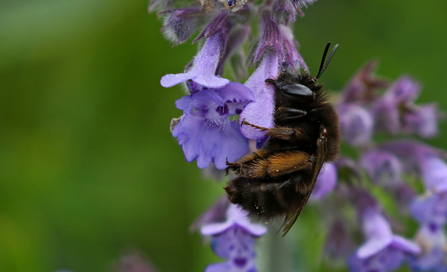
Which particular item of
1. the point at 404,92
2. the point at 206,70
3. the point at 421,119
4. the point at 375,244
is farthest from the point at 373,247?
the point at 206,70

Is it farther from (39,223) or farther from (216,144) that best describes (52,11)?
(216,144)

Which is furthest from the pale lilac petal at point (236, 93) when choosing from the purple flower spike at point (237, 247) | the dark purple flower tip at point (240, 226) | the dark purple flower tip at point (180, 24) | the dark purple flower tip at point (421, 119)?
the dark purple flower tip at point (421, 119)

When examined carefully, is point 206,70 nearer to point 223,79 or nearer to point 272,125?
point 223,79

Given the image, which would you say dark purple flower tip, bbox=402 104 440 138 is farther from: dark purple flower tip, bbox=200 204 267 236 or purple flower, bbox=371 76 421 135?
dark purple flower tip, bbox=200 204 267 236

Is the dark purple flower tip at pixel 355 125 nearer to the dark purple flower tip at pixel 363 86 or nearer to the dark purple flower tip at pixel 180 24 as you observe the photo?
the dark purple flower tip at pixel 363 86

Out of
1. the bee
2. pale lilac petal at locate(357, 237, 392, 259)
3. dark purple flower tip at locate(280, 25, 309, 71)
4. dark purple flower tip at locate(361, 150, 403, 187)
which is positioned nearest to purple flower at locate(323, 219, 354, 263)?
pale lilac petal at locate(357, 237, 392, 259)
